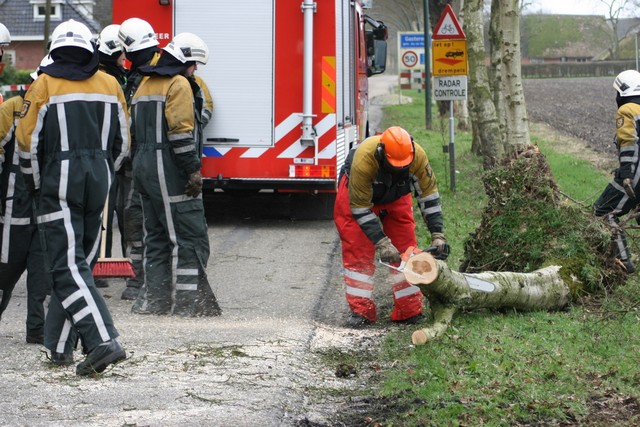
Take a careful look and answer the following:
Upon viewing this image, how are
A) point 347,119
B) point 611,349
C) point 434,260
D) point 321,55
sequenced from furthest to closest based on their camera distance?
point 347,119, point 321,55, point 434,260, point 611,349

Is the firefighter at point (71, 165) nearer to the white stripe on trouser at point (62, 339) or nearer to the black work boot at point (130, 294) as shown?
the white stripe on trouser at point (62, 339)

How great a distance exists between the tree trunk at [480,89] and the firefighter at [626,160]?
7.08 m

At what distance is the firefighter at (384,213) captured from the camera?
7.57 meters

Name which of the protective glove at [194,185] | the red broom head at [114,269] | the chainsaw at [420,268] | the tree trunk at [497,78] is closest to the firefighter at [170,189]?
the protective glove at [194,185]

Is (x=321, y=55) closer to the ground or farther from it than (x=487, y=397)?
farther from it

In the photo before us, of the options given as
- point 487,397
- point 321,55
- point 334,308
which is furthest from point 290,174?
point 487,397

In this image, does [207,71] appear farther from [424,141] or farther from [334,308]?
[424,141]

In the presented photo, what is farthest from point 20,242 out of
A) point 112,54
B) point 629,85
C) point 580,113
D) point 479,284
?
point 580,113

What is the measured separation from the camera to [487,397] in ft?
19.1

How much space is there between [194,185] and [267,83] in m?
4.76

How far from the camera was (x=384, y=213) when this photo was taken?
8133mm

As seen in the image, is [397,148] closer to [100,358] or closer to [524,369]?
[524,369]

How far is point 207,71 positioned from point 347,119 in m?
2.16

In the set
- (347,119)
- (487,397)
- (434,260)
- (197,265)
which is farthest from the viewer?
(347,119)
